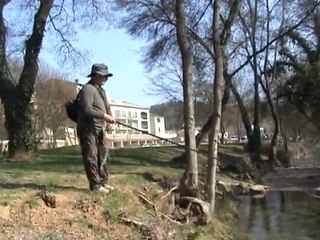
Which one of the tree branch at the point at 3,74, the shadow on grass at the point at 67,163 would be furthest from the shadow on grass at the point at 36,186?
the tree branch at the point at 3,74

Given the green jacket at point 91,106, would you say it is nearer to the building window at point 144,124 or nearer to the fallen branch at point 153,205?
the fallen branch at point 153,205

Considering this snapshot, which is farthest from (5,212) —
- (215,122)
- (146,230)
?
(215,122)

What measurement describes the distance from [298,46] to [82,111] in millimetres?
35059

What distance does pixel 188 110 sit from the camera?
14586mm

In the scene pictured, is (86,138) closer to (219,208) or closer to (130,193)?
(130,193)

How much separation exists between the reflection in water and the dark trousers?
16.1 feet

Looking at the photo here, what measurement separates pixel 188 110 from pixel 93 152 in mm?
5256

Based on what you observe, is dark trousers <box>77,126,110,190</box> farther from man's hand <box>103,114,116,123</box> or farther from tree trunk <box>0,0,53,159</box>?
tree trunk <box>0,0,53,159</box>

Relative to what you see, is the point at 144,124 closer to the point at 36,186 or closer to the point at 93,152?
the point at 36,186

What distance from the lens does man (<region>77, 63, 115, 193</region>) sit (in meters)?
9.52

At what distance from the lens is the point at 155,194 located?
506 inches

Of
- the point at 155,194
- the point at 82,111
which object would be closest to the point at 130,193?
the point at 155,194

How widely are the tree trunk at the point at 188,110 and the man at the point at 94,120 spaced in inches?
177

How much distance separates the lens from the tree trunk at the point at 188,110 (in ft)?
46.7
